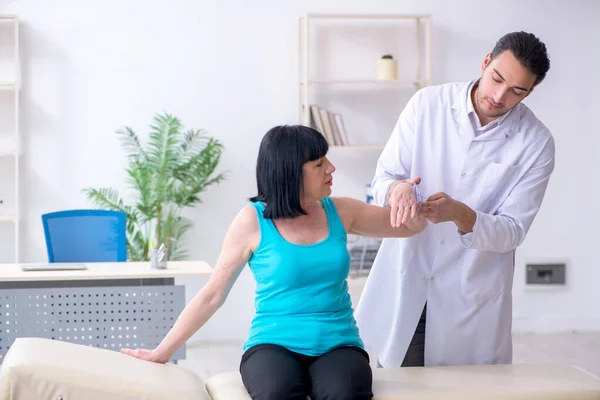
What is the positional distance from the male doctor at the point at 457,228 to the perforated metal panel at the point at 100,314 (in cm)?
148

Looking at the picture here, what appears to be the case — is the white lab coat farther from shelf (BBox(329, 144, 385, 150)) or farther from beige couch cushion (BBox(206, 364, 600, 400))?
shelf (BBox(329, 144, 385, 150))

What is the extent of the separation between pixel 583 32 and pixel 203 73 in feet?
8.74

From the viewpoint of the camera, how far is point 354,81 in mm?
5383

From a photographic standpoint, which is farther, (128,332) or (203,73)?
(203,73)

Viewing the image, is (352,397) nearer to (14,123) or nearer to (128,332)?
(128,332)

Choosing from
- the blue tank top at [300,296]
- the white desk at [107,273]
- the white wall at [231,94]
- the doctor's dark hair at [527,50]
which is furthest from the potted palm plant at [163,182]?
the doctor's dark hair at [527,50]

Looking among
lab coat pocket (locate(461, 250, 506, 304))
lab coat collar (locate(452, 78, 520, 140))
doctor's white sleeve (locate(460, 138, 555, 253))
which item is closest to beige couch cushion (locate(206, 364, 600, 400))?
lab coat pocket (locate(461, 250, 506, 304))

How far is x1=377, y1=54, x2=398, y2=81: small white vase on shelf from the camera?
5473 millimetres

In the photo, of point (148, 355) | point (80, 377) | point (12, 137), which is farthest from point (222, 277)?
point (12, 137)

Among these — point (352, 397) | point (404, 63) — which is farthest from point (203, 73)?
point (352, 397)

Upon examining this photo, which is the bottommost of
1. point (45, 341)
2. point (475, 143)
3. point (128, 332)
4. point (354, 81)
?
point (128, 332)

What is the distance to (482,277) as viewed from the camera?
2.47m

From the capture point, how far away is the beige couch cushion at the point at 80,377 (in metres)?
1.94

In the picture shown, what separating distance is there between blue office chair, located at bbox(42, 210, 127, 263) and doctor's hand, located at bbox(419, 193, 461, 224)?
7.71 ft
